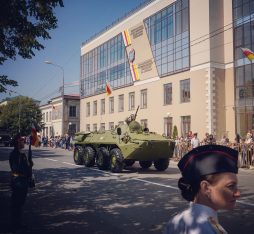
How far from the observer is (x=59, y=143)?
1628 inches

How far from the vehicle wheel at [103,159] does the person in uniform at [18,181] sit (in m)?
8.40

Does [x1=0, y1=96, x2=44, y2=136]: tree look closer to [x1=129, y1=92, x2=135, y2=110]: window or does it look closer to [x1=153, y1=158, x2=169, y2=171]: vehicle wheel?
[x1=129, y1=92, x2=135, y2=110]: window

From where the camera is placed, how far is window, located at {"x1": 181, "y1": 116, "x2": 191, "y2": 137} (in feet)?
93.2

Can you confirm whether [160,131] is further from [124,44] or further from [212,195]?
[212,195]

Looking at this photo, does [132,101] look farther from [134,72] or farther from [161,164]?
[161,164]

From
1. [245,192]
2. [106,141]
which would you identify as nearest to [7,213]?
[245,192]

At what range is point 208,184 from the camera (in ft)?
5.25

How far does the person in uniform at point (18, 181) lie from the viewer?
231 inches

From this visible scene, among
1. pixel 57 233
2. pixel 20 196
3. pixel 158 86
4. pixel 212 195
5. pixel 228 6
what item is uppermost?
pixel 228 6

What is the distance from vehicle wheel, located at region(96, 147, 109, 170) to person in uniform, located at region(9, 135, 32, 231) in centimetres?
840

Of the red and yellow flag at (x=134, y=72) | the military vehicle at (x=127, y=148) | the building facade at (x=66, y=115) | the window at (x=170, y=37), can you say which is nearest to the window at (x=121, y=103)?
the red and yellow flag at (x=134, y=72)

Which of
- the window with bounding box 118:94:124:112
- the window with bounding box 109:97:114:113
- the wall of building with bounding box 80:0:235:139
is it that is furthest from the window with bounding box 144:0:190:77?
the window with bounding box 109:97:114:113

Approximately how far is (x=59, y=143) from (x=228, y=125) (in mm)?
22003

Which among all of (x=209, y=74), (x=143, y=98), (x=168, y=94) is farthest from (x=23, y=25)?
(x=143, y=98)
